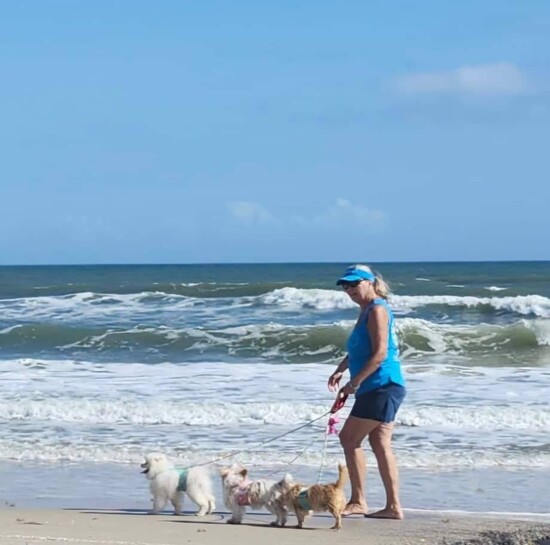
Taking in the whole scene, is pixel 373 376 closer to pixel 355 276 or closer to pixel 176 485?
pixel 355 276

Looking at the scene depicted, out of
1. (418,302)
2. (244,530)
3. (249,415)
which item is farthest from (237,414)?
(418,302)

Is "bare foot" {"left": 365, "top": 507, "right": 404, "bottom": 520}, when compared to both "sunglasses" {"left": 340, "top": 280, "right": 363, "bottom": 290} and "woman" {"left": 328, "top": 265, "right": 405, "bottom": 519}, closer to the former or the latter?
"woman" {"left": 328, "top": 265, "right": 405, "bottom": 519}

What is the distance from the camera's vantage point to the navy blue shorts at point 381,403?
5906 mm

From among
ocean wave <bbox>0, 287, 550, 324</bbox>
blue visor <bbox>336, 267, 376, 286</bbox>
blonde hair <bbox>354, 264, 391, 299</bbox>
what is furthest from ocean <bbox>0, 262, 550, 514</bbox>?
ocean wave <bbox>0, 287, 550, 324</bbox>

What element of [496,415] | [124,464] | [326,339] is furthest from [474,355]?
[124,464]

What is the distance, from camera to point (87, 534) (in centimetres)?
561

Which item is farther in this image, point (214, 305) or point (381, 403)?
point (214, 305)

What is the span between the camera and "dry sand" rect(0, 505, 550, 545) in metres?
5.45

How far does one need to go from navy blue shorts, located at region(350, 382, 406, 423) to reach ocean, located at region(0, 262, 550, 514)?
3.28 ft

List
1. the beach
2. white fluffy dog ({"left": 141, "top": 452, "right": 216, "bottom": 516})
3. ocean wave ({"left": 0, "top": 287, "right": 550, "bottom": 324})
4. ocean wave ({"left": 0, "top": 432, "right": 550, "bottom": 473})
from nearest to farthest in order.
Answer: white fluffy dog ({"left": 141, "top": 452, "right": 216, "bottom": 516})
the beach
ocean wave ({"left": 0, "top": 432, "right": 550, "bottom": 473})
ocean wave ({"left": 0, "top": 287, "right": 550, "bottom": 324})

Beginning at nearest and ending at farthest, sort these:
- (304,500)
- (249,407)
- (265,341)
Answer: (304,500), (249,407), (265,341)

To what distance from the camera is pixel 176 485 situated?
20.6 feet

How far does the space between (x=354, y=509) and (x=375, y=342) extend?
1052mm

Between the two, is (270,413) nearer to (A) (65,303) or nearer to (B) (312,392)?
(B) (312,392)
